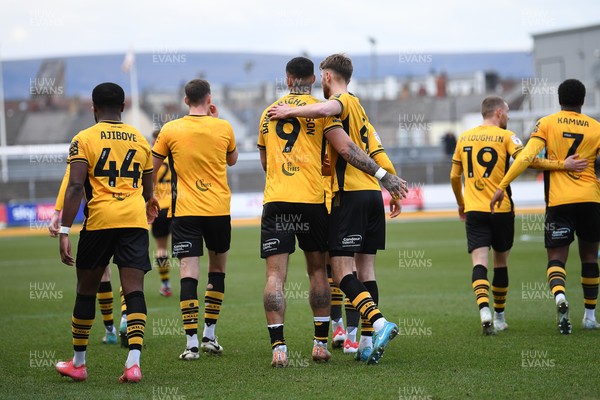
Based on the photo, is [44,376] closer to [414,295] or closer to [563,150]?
[563,150]

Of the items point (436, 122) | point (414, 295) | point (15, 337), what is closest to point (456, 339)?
point (414, 295)

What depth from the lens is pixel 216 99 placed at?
98.1m

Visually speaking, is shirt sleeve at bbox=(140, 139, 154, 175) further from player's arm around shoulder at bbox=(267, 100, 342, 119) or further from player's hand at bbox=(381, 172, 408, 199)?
player's hand at bbox=(381, 172, 408, 199)

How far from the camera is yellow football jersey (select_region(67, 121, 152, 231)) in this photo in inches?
277

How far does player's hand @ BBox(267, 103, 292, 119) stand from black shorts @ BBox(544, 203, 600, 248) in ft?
11.6

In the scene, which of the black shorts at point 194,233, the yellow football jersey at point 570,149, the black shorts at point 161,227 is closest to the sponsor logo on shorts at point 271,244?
the black shorts at point 194,233

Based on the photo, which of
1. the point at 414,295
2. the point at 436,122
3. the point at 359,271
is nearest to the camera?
the point at 359,271

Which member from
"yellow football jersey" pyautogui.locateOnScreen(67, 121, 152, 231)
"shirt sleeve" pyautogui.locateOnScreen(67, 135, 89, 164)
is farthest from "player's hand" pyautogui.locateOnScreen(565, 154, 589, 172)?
"shirt sleeve" pyautogui.locateOnScreen(67, 135, 89, 164)

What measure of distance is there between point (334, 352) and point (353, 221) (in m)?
1.53

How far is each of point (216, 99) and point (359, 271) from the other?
9140 centimetres

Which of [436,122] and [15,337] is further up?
[436,122]

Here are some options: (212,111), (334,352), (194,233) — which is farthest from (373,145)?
(334,352)

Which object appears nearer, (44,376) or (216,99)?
(44,376)

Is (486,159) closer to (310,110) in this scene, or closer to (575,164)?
(575,164)
